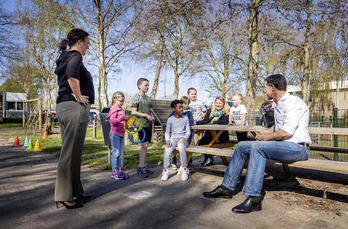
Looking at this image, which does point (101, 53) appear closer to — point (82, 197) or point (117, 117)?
point (117, 117)

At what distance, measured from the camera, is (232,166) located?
379cm

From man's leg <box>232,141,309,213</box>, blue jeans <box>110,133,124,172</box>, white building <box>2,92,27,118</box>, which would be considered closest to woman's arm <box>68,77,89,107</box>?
blue jeans <box>110,133,124,172</box>

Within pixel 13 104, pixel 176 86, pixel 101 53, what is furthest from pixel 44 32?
pixel 13 104

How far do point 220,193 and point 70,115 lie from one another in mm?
2170

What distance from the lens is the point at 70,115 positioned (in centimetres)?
341

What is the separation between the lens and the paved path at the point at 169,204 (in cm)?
306

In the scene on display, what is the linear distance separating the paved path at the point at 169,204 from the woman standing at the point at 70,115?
0.99 ft

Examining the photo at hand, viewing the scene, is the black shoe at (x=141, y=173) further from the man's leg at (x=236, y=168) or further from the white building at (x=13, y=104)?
the white building at (x=13, y=104)

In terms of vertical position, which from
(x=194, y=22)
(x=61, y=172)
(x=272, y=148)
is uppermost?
(x=194, y=22)

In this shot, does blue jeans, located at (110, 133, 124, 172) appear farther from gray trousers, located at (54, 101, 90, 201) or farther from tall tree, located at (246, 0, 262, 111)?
tall tree, located at (246, 0, 262, 111)

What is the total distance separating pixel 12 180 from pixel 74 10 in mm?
14495

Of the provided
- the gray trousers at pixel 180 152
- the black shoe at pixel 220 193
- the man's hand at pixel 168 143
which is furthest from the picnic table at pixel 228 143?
the black shoe at pixel 220 193

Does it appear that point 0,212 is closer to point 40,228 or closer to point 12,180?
point 40,228

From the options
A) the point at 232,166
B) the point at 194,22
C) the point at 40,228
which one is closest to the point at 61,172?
the point at 40,228
